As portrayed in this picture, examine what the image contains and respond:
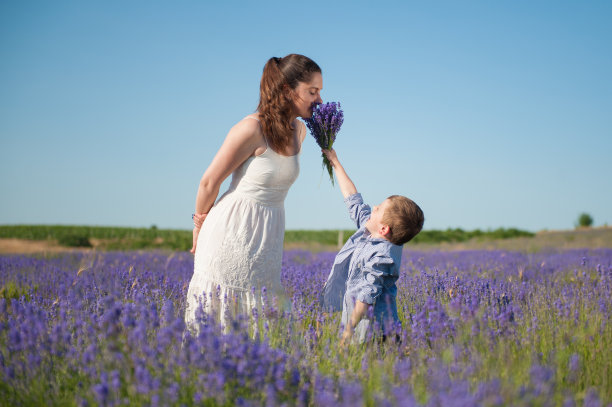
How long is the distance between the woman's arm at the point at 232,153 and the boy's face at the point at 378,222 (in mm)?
776

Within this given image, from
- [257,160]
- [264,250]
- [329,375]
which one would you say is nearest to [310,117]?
[257,160]

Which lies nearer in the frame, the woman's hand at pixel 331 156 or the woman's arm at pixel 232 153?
the woman's arm at pixel 232 153

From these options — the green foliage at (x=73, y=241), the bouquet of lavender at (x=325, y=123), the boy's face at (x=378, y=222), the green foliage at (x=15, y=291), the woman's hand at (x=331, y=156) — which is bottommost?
the green foliage at (x=73, y=241)

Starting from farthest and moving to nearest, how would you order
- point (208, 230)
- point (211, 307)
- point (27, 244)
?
point (27, 244) → point (208, 230) → point (211, 307)

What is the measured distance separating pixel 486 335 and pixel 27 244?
1962 centimetres

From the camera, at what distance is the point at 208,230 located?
2.70 m

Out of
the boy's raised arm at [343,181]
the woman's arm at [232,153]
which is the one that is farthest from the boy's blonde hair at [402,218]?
the woman's arm at [232,153]

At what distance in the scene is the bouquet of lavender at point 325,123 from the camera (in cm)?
293

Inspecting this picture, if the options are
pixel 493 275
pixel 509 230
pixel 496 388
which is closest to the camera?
pixel 496 388

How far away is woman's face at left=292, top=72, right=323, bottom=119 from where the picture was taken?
2703mm

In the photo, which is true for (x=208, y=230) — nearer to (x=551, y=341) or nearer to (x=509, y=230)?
(x=551, y=341)

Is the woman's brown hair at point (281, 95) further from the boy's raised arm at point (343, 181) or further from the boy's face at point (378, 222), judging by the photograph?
the boy's face at point (378, 222)

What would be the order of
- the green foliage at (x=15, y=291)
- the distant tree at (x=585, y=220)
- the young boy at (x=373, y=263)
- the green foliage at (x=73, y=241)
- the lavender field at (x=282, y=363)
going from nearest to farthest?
the lavender field at (x=282, y=363) → the young boy at (x=373, y=263) → the green foliage at (x=15, y=291) → the green foliage at (x=73, y=241) → the distant tree at (x=585, y=220)

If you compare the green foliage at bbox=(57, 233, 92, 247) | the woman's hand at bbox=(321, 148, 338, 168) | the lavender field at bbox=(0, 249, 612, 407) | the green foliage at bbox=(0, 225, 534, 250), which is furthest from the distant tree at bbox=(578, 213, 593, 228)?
the woman's hand at bbox=(321, 148, 338, 168)
